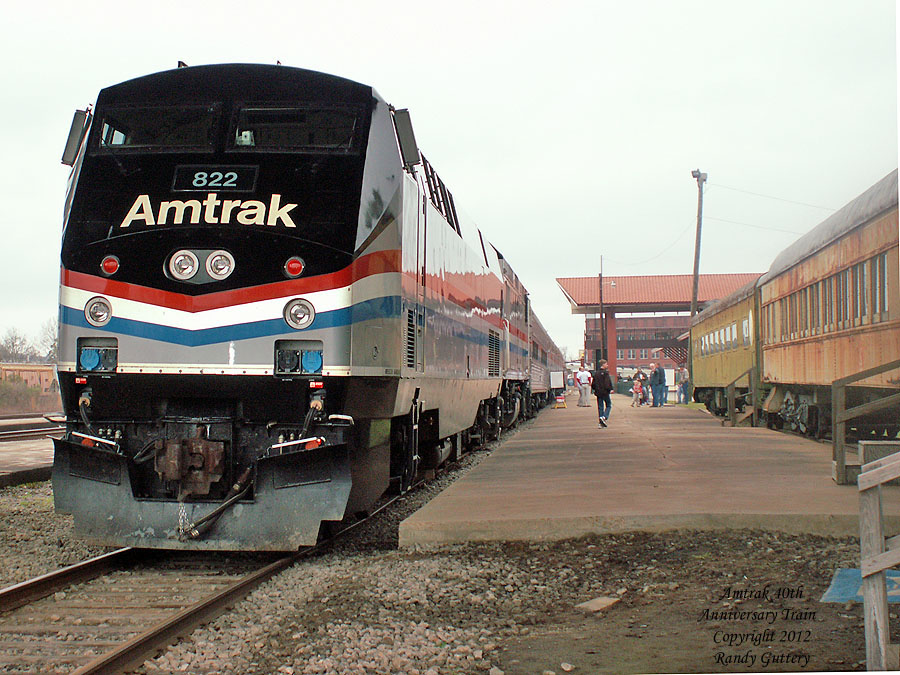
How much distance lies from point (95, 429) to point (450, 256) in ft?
13.9

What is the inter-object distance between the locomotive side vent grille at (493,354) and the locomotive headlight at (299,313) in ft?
23.2

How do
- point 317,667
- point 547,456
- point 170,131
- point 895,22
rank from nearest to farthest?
1. point 317,667
2. point 895,22
3. point 170,131
4. point 547,456

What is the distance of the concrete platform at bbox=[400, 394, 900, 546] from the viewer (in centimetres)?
625

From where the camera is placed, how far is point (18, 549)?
21.4 ft

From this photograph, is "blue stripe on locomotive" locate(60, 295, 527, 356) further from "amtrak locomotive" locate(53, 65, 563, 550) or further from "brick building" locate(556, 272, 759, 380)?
"brick building" locate(556, 272, 759, 380)

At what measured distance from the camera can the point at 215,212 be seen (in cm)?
575

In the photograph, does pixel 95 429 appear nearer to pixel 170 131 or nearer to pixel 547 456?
pixel 170 131

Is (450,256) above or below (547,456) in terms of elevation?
above

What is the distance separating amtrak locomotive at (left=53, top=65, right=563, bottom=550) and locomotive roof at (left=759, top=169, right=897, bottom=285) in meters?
5.76

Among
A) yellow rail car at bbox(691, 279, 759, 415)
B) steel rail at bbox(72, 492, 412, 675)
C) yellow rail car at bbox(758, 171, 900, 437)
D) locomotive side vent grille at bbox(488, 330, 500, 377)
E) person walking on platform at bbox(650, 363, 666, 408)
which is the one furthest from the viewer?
person walking on platform at bbox(650, 363, 666, 408)

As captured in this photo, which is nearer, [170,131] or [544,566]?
[544,566]

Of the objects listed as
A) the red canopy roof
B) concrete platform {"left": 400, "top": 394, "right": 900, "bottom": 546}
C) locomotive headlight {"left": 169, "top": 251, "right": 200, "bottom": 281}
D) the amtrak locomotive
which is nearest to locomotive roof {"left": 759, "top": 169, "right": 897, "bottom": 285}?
concrete platform {"left": 400, "top": 394, "right": 900, "bottom": 546}

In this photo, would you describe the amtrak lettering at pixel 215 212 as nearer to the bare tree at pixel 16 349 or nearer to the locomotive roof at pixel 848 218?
the locomotive roof at pixel 848 218

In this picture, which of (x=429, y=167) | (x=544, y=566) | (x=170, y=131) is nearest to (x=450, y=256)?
(x=429, y=167)
